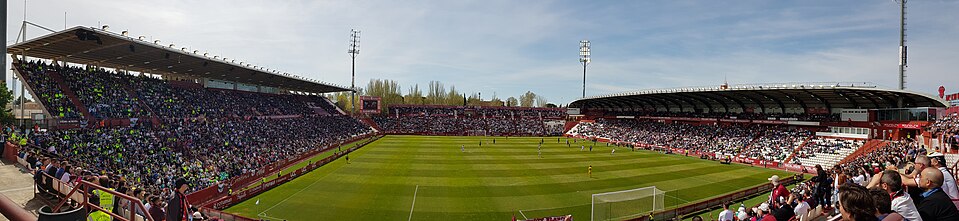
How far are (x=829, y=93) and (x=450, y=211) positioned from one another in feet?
138

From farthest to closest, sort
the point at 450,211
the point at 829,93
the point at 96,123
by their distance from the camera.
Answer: the point at 829,93, the point at 96,123, the point at 450,211

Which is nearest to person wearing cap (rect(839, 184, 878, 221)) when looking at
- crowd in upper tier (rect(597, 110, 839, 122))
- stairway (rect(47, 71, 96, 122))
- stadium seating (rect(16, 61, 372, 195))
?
stadium seating (rect(16, 61, 372, 195))

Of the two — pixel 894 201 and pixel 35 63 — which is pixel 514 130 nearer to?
pixel 35 63

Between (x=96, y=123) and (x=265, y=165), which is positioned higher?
(x=96, y=123)

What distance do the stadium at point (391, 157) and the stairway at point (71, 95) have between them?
0.11 meters

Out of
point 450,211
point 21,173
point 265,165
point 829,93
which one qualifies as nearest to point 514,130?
point 829,93

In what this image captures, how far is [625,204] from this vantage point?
20406 millimetres

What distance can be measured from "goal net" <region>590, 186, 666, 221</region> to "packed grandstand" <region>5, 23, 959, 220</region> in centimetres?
465

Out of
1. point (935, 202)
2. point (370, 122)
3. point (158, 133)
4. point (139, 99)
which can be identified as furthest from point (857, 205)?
point (370, 122)

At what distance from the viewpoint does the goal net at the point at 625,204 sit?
1920cm

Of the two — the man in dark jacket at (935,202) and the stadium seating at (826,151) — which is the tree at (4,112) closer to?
the man in dark jacket at (935,202)

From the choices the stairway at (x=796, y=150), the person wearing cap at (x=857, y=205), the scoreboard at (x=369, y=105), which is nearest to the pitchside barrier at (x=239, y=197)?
the person wearing cap at (x=857, y=205)

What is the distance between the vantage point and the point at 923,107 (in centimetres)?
3528

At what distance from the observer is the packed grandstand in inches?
612
